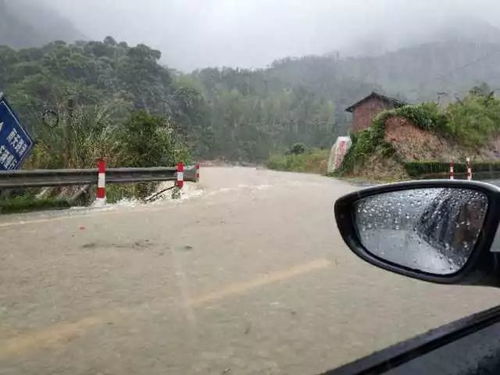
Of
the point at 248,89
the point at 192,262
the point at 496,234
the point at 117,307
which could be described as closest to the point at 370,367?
the point at 496,234

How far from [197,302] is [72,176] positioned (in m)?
6.24

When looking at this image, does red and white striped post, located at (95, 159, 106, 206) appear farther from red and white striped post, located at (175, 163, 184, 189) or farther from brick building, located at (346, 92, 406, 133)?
brick building, located at (346, 92, 406, 133)

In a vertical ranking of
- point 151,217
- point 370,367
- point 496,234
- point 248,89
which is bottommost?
point 151,217

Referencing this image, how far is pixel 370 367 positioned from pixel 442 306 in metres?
2.51

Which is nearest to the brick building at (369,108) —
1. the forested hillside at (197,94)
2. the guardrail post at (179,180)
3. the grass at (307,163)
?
the grass at (307,163)

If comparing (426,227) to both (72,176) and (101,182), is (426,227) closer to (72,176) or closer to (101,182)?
(72,176)

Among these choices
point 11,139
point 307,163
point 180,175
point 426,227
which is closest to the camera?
point 426,227

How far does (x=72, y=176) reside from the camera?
362 inches

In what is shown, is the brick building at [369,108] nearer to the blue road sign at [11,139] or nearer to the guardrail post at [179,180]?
the guardrail post at [179,180]

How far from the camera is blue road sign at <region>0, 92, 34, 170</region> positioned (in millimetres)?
8500

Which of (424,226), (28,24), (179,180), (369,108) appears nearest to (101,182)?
(179,180)

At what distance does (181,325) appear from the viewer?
3141mm

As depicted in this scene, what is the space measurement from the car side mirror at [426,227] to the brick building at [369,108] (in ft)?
140

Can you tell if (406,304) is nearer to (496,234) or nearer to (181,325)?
(181,325)
